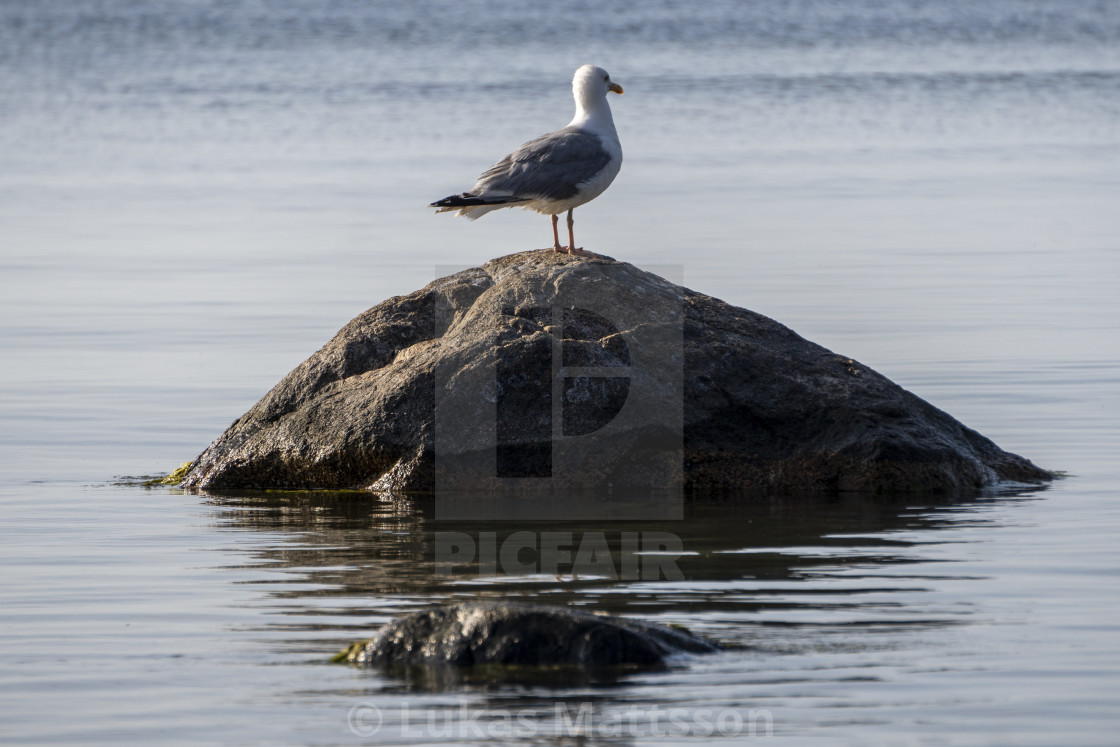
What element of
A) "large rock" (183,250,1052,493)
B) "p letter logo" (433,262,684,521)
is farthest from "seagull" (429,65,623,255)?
"p letter logo" (433,262,684,521)

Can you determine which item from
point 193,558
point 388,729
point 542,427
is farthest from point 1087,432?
point 388,729

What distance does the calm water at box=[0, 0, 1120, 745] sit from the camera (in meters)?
5.40

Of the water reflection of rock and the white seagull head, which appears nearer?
the water reflection of rock

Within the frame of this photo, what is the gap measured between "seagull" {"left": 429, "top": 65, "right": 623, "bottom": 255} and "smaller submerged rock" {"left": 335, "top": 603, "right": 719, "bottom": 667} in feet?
15.3

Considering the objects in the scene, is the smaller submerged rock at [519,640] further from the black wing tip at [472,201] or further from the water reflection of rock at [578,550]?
the black wing tip at [472,201]

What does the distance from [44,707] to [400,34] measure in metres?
48.0

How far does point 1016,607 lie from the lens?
21.1ft

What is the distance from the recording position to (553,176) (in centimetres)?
1009

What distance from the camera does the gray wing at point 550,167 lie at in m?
10.1

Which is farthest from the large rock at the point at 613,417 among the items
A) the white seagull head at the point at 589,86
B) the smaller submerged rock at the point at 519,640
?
the smaller submerged rock at the point at 519,640

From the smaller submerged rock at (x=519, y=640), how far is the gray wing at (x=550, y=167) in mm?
4765

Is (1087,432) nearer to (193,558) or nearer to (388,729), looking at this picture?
(193,558)

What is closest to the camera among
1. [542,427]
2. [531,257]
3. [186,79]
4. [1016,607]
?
[1016,607]

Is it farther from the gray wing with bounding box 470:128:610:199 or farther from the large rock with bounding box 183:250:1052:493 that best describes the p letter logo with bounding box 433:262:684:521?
the gray wing with bounding box 470:128:610:199
